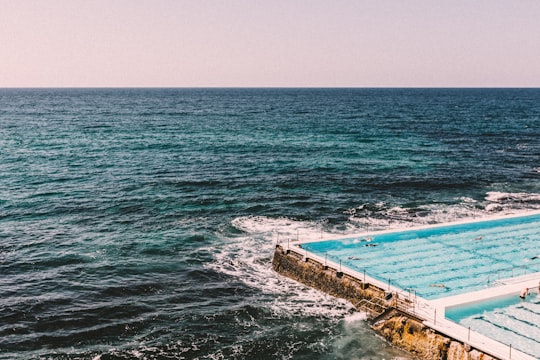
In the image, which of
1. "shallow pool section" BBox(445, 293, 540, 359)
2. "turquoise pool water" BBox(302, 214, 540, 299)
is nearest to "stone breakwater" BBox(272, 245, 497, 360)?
"turquoise pool water" BBox(302, 214, 540, 299)

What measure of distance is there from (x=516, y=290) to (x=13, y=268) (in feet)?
121

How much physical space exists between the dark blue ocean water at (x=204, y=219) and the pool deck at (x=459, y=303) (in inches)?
97.3

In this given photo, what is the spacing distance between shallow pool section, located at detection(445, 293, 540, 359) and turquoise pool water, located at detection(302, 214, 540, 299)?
2.28 metres

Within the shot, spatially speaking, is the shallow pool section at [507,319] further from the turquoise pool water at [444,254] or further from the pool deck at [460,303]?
the turquoise pool water at [444,254]

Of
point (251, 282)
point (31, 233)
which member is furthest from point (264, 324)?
point (31, 233)

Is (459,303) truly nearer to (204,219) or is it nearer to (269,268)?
(269,268)

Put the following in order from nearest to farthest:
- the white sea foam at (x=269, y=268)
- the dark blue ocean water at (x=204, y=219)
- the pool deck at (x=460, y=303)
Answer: the pool deck at (x=460, y=303) → the dark blue ocean water at (x=204, y=219) → the white sea foam at (x=269, y=268)

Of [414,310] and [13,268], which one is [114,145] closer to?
[13,268]

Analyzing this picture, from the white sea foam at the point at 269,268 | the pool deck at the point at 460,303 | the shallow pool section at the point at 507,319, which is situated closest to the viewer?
the pool deck at the point at 460,303

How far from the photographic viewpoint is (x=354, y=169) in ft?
243

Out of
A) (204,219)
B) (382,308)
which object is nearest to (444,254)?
(382,308)

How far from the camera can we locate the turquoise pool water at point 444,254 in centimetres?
3331

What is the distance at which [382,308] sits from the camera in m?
30.6

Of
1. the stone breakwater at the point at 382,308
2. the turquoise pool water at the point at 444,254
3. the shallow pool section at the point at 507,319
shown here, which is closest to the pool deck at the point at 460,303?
the stone breakwater at the point at 382,308
